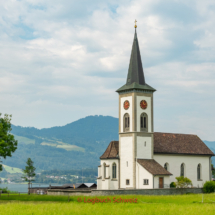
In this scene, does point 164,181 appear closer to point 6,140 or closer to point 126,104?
point 126,104

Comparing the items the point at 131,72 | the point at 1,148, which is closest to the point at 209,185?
the point at 131,72

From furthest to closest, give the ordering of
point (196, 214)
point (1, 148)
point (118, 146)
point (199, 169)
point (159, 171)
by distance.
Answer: point (199, 169)
point (118, 146)
point (159, 171)
point (1, 148)
point (196, 214)

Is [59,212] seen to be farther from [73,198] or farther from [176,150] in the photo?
[176,150]

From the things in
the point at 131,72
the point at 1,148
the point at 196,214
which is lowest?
the point at 196,214

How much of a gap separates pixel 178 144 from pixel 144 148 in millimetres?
9528

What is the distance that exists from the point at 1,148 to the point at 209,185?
34.7 meters

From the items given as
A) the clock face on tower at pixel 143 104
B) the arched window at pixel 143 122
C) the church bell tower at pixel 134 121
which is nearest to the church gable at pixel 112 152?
the church bell tower at pixel 134 121

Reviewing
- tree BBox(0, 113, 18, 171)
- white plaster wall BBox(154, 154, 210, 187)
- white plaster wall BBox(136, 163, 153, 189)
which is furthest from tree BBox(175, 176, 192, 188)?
tree BBox(0, 113, 18, 171)

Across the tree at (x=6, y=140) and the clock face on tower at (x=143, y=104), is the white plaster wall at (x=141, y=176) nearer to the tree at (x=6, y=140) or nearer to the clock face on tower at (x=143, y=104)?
the clock face on tower at (x=143, y=104)

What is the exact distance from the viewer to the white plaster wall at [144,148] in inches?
3002

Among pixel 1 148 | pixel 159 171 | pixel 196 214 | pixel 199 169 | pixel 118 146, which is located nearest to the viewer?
pixel 196 214

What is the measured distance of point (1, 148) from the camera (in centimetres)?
5794

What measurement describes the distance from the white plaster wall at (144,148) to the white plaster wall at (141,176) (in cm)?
239

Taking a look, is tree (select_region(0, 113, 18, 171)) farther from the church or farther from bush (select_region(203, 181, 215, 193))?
bush (select_region(203, 181, 215, 193))
